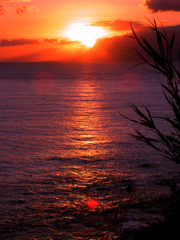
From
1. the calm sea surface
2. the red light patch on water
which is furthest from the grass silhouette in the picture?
the red light patch on water

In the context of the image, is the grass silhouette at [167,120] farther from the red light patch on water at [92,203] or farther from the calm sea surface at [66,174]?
the red light patch on water at [92,203]

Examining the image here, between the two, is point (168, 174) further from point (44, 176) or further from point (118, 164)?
point (44, 176)

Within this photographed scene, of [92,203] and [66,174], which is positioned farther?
[66,174]

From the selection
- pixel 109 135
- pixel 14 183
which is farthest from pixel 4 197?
pixel 109 135

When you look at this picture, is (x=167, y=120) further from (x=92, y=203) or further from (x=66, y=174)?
(x=66, y=174)

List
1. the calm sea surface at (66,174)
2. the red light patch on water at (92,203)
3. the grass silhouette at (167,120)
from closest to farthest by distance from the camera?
the grass silhouette at (167,120) → the calm sea surface at (66,174) → the red light patch on water at (92,203)

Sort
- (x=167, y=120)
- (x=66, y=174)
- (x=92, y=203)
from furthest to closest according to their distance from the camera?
(x=66, y=174) → (x=92, y=203) → (x=167, y=120)

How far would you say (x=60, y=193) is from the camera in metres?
6.39

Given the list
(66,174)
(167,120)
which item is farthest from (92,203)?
(167,120)

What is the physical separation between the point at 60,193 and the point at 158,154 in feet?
12.4

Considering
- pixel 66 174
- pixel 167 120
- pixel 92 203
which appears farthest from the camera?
pixel 66 174

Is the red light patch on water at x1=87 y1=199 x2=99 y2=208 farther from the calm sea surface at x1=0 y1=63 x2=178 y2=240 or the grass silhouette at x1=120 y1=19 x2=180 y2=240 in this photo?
the grass silhouette at x1=120 y1=19 x2=180 y2=240

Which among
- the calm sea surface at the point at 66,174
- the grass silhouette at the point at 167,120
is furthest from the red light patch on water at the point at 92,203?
the grass silhouette at the point at 167,120

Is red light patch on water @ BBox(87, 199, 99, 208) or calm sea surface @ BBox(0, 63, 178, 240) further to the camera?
red light patch on water @ BBox(87, 199, 99, 208)
